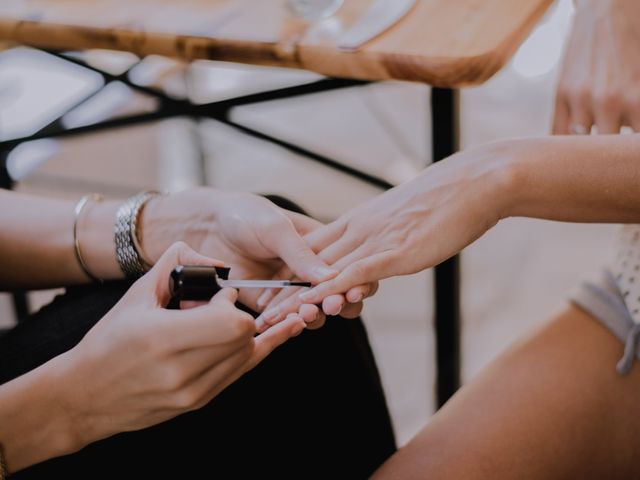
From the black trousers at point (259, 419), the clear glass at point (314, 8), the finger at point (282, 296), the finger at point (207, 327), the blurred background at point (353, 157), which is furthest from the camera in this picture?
the blurred background at point (353, 157)

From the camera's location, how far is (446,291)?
1095mm

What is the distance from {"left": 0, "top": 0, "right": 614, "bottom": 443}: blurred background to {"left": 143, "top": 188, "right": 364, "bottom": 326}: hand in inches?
26.3

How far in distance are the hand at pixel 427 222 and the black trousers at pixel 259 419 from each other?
7cm

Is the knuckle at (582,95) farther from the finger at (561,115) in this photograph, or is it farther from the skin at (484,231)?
the skin at (484,231)

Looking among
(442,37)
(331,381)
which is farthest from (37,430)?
(442,37)

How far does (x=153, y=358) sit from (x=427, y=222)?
32cm

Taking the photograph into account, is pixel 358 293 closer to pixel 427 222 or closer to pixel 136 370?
pixel 427 222

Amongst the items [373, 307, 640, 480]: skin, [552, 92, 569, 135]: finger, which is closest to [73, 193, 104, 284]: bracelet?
[373, 307, 640, 480]: skin

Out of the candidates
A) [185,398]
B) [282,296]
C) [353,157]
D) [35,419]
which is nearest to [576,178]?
[282,296]

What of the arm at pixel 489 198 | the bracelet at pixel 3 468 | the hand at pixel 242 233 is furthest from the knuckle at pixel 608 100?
the bracelet at pixel 3 468

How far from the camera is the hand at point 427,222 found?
72 centimetres

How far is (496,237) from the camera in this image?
1903 mm

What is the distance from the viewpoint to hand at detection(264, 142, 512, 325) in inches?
28.2

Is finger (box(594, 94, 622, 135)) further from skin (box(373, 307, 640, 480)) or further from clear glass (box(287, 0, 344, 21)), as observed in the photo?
clear glass (box(287, 0, 344, 21))
